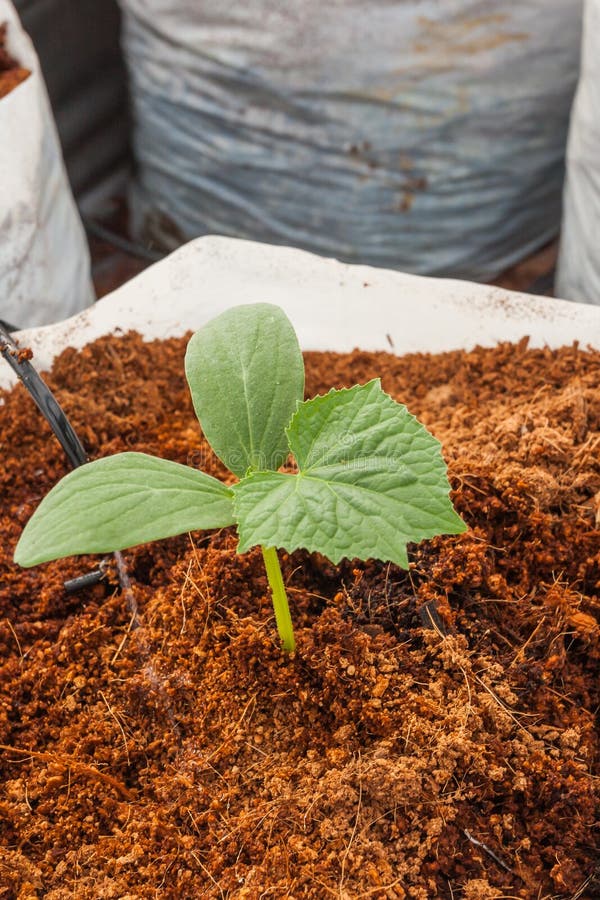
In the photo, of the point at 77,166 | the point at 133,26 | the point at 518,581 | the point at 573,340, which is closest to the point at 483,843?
the point at 518,581

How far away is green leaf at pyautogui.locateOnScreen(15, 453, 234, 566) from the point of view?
576 millimetres

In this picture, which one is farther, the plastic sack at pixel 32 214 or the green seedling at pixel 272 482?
the plastic sack at pixel 32 214

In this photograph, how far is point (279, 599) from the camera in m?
0.68

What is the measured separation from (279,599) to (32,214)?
2.23 feet

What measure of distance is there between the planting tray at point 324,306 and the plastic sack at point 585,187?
0.35 metres

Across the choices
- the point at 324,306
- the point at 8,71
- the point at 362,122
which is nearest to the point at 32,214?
the point at 8,71

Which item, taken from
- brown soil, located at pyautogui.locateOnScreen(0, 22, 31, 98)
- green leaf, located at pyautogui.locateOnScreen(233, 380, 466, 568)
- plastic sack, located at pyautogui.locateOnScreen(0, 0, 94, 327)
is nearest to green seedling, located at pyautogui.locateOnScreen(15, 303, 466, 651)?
green leaf, located at pyautogui.locateOnScreen(233, 380, 466, 568)

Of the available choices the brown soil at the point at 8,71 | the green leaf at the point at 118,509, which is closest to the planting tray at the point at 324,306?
the brown soil at the point at 8,71

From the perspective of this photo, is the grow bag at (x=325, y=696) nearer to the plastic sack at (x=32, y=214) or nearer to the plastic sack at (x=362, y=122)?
the plastic sack at (x=32, y=214)

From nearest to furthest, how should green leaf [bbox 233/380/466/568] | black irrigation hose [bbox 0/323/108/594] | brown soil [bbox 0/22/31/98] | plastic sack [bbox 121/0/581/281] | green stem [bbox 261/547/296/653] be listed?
green leaf [bbox 233/380/466/568], green stem [bbox 261/547/296/653], black irrigation hose [bbox 0/323/108/594], brown soil [bbox 0/22/31/98], plastic sack [bbox 121/0/581/281]

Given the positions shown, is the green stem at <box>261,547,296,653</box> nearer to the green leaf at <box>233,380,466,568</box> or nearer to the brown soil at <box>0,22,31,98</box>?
the green leaf at <box>233,380,466,568</box>

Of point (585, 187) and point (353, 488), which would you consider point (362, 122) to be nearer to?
point (585, 187)

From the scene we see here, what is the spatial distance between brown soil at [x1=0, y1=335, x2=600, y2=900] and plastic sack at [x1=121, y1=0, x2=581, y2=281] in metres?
0.69

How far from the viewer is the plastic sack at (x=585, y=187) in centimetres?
120
